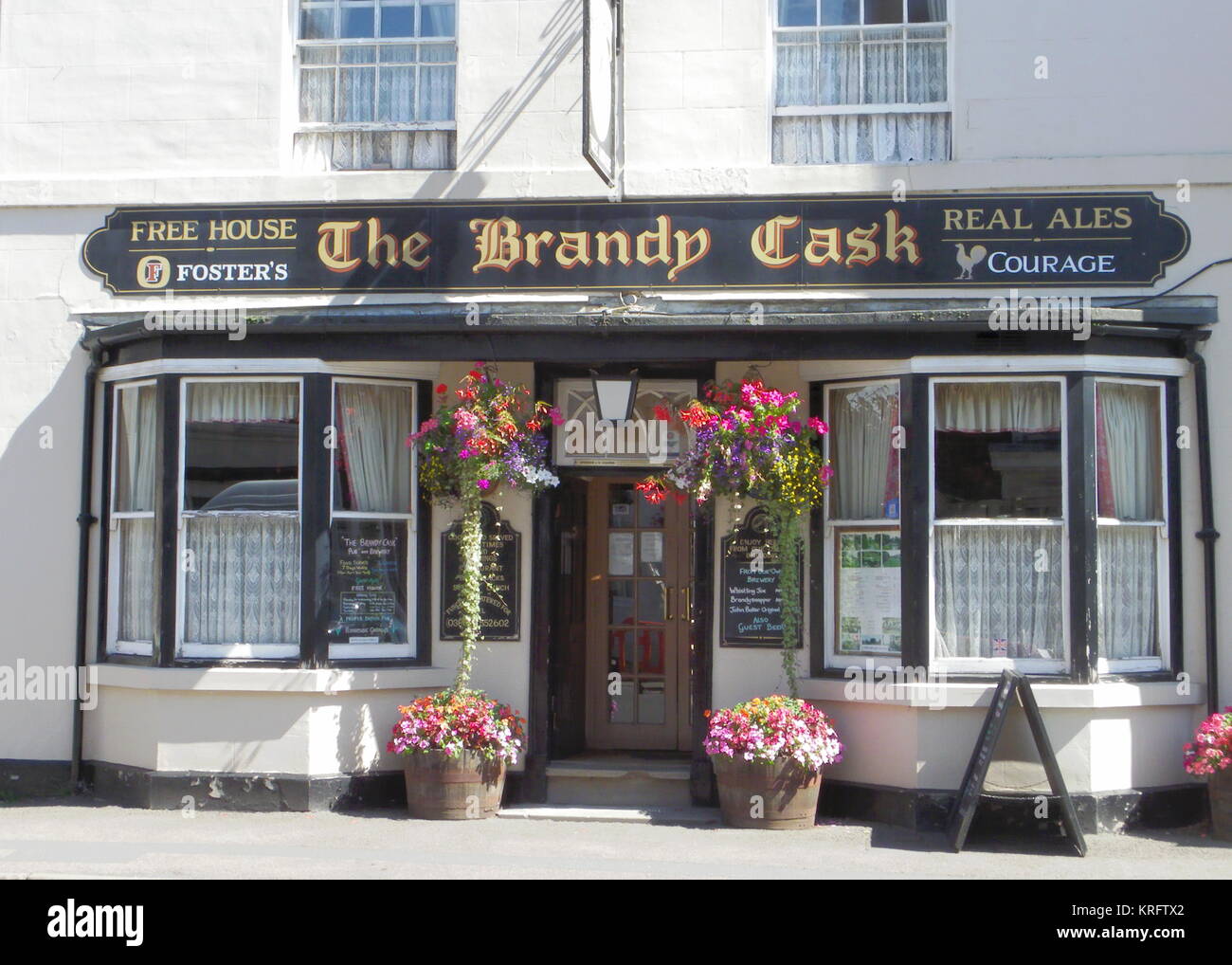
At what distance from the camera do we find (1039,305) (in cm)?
927

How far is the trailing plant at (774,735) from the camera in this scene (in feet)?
29.0

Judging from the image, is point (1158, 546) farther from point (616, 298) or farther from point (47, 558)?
point (47, 558)

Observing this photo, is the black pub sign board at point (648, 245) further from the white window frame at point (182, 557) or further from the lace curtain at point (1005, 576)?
the lace curtain at point (1005, 576)

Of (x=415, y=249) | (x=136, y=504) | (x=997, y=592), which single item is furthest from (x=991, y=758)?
(x=136, y=504)

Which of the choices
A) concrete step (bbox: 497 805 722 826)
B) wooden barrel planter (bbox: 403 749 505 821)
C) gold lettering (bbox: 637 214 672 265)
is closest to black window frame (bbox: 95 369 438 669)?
wooden barrel planter (bbox: 403 749 505 821)

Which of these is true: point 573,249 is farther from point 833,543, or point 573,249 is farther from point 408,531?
point 833,543

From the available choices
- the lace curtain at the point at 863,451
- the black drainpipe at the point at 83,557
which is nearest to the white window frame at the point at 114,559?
the black drainpipe at the point at 83,557

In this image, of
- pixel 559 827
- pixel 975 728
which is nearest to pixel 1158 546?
pixel 975 728

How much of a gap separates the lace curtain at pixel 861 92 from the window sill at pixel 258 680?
184 inches

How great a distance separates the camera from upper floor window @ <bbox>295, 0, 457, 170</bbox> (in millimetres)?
10211

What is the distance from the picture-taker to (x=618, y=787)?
9875mm

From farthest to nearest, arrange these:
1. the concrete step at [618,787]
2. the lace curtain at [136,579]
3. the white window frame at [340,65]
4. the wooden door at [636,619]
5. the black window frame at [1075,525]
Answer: the wooden door at [636,619]
the white window frame at [340,65]
the lace curtain at [136,579]
the concrete step at [618,787]
the black window frame at [1075,525]

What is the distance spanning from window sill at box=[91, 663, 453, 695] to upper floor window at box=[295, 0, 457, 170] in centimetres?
371

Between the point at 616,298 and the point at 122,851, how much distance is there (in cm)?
476
